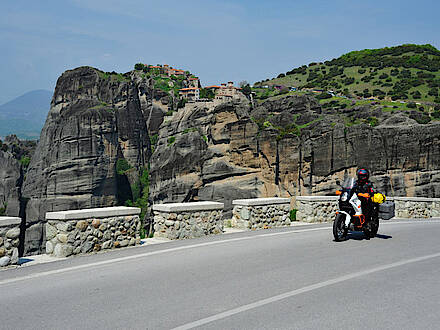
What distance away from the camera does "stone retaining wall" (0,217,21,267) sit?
7000mm

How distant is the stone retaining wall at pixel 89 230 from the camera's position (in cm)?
799

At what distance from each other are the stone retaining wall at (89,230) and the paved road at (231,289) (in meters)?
0.35

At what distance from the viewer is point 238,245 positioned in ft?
29.9

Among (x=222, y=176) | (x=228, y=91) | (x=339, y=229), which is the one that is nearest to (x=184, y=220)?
(x=339, y=229)

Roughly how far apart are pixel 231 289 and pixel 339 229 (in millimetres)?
4632

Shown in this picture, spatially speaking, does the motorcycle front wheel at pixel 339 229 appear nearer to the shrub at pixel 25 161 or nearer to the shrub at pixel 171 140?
the shrub at pixel 171 140

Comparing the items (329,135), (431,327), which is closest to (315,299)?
(431,327)

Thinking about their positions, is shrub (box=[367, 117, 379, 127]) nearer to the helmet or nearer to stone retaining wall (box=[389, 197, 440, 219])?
stone retaining wall (box=[389, 197, 440, 219])

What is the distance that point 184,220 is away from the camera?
10133 mm

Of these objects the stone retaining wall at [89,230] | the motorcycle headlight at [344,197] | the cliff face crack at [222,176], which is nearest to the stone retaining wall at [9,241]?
the stone retaining wall at [89,230]

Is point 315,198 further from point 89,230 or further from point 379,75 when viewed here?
point 379,75

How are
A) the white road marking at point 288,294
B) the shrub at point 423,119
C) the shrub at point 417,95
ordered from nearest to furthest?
the white road marking at point 288,294 < the shrub at point 423,119 < the shrub at point 417,95

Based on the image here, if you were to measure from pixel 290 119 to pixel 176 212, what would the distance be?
2326 inches

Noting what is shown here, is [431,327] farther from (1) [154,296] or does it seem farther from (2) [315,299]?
(1) [154,296]
